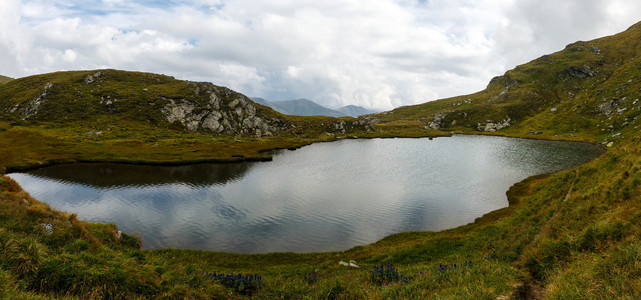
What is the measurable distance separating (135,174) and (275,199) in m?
41.1

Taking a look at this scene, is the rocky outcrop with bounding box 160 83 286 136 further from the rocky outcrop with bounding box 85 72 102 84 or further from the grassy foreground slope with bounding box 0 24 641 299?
the grassy foreground slope with bounding box 0 24 641 299

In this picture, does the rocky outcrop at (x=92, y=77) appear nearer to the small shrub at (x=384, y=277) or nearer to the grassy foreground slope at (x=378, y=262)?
the grassy foreground slope at (x=378, y=262)

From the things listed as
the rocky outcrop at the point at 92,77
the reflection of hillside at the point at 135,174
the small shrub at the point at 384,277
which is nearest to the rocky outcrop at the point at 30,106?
the rocky outcrop at the point at 92,77

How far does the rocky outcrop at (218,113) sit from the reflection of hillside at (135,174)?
262ft

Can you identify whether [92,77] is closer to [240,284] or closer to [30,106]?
[30,106]

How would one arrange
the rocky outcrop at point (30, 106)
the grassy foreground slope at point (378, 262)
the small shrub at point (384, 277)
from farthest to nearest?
the rocky outcrop at point (30, 106), the small shrub at point (384, 277), the grassy foreground slope at point (378, 262)

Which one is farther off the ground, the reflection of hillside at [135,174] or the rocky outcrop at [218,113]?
the rocky outcrop at [218,113]

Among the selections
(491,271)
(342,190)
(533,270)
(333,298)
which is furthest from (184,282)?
(342,190)

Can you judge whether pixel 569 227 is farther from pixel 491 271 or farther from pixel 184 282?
pixel 184 282

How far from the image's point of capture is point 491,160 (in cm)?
9381

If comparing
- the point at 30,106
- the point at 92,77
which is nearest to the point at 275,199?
the point at 30,106

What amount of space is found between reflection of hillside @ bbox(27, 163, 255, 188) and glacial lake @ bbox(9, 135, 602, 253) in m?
0.23

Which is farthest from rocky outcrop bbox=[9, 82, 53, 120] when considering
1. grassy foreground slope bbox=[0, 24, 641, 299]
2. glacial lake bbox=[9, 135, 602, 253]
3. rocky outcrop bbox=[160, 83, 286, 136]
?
grassy foreground slope bbox=[0, 24, 641, 299]

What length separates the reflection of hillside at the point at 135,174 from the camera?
60.4 m
